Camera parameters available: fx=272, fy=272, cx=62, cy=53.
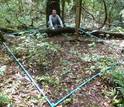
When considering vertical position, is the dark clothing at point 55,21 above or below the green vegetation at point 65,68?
above

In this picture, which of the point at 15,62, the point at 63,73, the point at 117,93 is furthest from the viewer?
the point at 15,62

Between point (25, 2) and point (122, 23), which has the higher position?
point (25, 2)

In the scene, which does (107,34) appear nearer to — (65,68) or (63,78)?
(65,68)

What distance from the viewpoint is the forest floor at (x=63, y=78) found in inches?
222

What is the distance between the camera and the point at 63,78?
21.2ft

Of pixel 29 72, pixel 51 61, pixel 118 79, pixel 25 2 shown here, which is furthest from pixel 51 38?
pixel 25 2

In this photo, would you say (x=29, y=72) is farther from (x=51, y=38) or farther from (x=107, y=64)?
(x=51, y=38)

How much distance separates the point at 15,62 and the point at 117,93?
2.81 m

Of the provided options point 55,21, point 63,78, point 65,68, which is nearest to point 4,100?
point 63,78

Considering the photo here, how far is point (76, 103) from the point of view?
18.2 ft

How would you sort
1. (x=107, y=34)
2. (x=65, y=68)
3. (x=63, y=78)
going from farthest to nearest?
1. (x=107, y=34)
2. (x=65, y=68)
3. (x=63, y=78)

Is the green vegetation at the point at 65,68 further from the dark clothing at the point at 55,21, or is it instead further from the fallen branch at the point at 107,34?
the dark clothing at the point at 55,21

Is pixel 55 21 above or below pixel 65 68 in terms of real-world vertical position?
above

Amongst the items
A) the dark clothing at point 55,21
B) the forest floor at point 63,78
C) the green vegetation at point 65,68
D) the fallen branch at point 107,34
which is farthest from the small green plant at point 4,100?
the dark clothing at point 55,21
